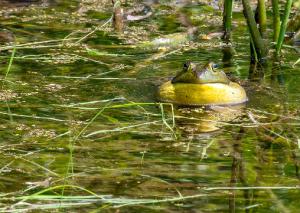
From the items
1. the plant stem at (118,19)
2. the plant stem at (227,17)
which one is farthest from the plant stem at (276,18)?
the plant stem at (118,19)

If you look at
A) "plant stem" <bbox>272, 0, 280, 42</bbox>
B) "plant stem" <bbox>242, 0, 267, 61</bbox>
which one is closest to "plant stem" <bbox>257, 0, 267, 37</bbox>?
"plant stem" <bbox>272, 0, 280, 42</bbox>

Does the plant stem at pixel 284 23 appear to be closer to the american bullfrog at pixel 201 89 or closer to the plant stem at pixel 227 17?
the plant stem at pixel 227 17

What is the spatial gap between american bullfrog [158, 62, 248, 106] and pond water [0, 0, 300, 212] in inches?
4.3

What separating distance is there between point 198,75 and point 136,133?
0.85 m

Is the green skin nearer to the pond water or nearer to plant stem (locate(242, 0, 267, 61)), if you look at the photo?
the pond water

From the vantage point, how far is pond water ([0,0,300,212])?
141 inches

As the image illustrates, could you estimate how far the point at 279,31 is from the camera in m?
6.26

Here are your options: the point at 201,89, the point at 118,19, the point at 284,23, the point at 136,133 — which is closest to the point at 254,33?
the point at 284,23

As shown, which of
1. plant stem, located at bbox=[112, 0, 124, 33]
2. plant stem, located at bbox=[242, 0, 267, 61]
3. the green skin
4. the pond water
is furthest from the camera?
plant stem, located at bbox=[112, 0, 124, 33]

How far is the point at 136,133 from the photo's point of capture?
450cm

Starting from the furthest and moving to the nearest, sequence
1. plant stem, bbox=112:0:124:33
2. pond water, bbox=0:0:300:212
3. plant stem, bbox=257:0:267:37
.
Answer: plant stem, bbox=112:0:124:33 → plant stem, bbox=257:0:267:37 → pond water, bbox=0:0:300:212

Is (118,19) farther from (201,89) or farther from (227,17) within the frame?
(201,89)

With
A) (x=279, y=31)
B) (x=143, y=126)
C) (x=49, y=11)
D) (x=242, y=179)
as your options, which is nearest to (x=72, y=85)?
(x=143, y=126)

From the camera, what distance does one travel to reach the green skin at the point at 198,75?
5.20m
